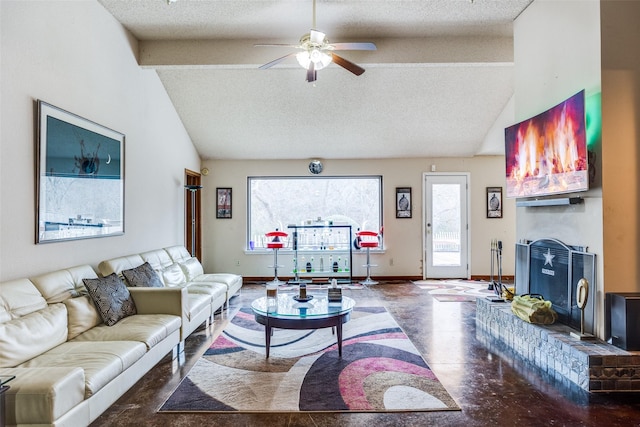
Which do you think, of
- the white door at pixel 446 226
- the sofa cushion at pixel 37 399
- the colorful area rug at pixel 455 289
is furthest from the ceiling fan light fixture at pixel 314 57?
the white door at pixel 446 226

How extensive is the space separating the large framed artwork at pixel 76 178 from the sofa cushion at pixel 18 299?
466 millimetres

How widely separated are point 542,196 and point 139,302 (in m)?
4.12

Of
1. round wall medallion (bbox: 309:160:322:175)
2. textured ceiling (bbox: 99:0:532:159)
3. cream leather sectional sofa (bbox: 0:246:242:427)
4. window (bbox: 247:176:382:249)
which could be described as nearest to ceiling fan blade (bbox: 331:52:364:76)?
textured ceiling (bbox: 99:0:532:159)

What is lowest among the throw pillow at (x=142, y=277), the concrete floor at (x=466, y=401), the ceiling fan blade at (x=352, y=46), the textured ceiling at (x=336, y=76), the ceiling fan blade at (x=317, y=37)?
the concrete floor at (x=466, y=401)

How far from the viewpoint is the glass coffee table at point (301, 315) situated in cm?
333

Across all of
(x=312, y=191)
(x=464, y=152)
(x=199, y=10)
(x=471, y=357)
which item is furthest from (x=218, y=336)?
(x=464, y=152)

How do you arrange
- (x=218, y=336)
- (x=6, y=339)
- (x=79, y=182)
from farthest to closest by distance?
(x=218, y=336)
(x=79, y=182)
(x=6, y=339)

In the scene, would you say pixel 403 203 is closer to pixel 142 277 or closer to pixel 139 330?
pixel 142 277

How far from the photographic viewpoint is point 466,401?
2.65m

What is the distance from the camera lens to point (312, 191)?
7.69 metres

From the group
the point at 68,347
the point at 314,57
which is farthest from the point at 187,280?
the point at 314,57

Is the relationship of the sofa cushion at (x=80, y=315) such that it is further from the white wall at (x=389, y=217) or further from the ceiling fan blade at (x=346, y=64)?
the white wall at (x=389, y=217)

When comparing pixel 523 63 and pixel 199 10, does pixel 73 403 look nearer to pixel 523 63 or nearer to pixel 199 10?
pixel 199 10

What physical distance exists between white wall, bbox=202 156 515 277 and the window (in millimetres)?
221
